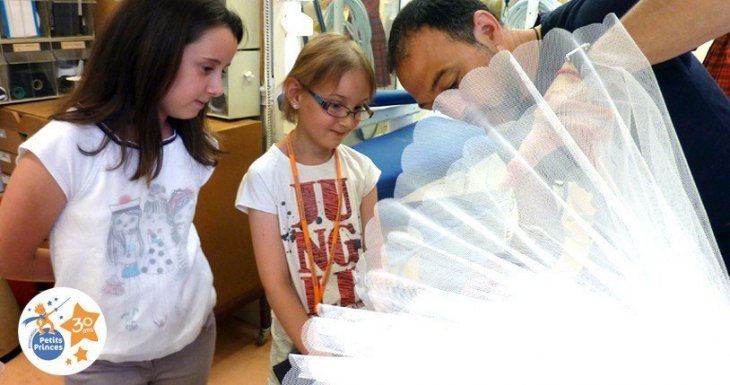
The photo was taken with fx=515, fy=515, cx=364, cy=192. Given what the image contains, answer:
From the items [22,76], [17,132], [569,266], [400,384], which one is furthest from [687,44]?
[22,76]

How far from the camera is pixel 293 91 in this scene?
1218 millimetres

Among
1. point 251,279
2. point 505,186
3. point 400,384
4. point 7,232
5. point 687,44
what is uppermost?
point 687,44

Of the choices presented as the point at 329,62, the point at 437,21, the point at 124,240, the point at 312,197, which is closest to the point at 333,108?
the point at 329,62

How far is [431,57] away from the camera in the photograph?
767 mm

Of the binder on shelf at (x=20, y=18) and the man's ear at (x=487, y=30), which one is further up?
the man's ear at (x=487, y=30)

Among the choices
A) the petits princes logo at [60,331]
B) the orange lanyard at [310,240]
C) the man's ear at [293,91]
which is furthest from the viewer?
the man's ear at [293,91]

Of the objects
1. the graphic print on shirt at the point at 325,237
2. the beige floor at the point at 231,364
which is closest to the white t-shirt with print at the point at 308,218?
the graphic print on shirt at the point at 325,237

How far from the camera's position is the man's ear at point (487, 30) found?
2.56 ft

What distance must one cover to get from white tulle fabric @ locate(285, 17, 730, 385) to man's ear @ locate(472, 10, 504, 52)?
0.34 metres

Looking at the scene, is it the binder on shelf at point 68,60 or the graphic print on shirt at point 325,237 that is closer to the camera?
the graphic print on shirt at point 325,237

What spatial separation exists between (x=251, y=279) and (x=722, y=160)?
1.63m

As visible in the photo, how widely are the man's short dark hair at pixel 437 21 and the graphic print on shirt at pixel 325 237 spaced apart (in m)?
0.39

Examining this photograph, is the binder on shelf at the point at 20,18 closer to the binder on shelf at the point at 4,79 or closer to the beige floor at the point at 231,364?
the binder on shelf at the point at 4,79

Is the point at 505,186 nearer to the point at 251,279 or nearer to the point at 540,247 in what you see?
the point at 540,247
